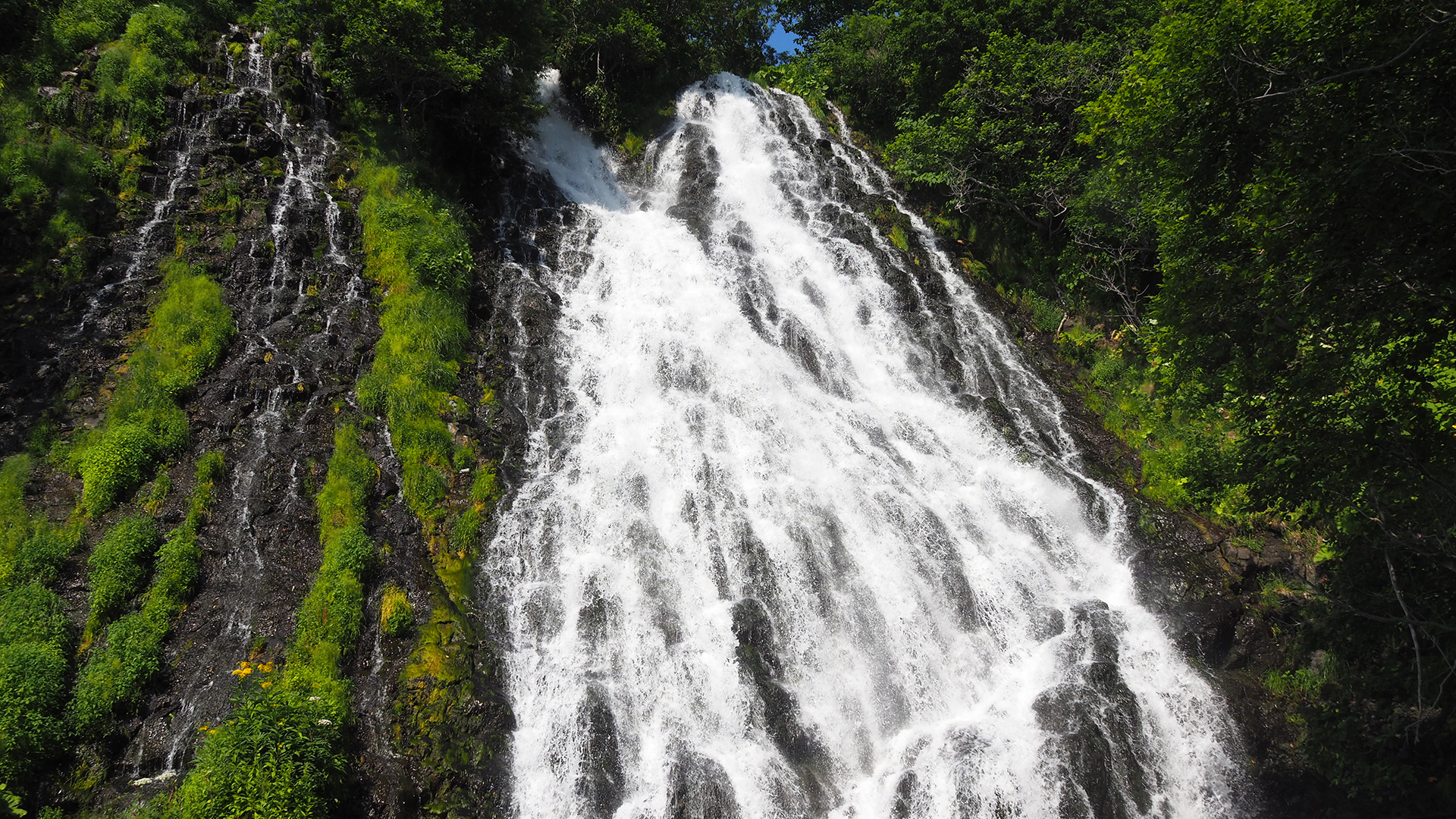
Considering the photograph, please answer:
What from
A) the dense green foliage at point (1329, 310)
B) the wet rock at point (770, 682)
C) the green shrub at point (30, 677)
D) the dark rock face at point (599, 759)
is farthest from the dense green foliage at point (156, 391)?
the dense green foliage at point (1329, 310)

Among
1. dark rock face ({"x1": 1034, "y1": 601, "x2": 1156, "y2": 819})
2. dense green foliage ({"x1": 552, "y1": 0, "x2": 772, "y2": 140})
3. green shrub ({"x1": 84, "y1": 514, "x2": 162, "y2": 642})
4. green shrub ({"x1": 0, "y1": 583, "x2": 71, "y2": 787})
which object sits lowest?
dark rock face ({"x1": 1034, "y1": 601, "x2": 1156, "y2": 819})

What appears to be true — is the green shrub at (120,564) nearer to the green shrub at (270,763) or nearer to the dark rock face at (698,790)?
the green shrub at (270,763)

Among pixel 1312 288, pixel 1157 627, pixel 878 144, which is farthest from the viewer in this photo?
pixel 878 144

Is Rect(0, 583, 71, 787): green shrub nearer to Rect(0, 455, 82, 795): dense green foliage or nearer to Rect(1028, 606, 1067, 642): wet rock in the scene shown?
Rect(0, 455, 82, 795): dense green foliage

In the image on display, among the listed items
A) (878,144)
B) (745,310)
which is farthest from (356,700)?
(878,144)

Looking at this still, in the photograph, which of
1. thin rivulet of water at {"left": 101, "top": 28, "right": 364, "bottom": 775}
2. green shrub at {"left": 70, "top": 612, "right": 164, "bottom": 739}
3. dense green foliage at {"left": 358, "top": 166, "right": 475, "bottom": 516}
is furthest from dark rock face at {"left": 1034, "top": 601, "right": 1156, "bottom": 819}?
green shrub at {"left": 70, "top": 612, "right": 164, "bottom": 739}

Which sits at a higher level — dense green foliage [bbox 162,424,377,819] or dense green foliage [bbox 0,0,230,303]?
dense green foliage [bbox 0,0,230,303]

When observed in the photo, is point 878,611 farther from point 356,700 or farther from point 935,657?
point 356,700
